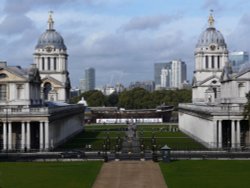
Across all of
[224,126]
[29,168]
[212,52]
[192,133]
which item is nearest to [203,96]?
[212,52]

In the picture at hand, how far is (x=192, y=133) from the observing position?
13025 centimetres

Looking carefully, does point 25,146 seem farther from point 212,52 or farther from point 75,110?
point 212,52

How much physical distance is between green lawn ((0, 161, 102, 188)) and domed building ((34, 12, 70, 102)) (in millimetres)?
85232

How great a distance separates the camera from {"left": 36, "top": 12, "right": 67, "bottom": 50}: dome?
15712 centimetres

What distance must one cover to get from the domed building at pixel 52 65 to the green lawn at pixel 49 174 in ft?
280

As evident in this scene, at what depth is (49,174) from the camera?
61.3 metres

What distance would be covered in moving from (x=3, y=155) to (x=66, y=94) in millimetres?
79228

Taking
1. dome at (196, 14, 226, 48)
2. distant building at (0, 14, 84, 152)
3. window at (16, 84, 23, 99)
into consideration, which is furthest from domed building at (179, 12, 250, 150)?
window at (16, 84, 23, 99)

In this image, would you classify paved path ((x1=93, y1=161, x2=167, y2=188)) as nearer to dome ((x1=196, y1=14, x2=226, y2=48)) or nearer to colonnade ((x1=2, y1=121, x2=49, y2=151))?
colonnade ((x1=2, y1=121, x2=49, y2=151))

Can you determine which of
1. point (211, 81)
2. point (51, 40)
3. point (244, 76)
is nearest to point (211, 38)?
point (211, 81)

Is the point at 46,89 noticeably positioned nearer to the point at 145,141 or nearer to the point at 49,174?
the point at 145,141

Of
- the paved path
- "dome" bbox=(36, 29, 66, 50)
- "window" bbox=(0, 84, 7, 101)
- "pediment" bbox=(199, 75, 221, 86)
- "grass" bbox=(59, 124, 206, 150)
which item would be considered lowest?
the paved path

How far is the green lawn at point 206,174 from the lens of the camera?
54.3 metres

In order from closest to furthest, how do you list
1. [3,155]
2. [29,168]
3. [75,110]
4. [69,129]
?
1. [29,168]
2. [3,155]
3. [69,129]
4. [75,110]
